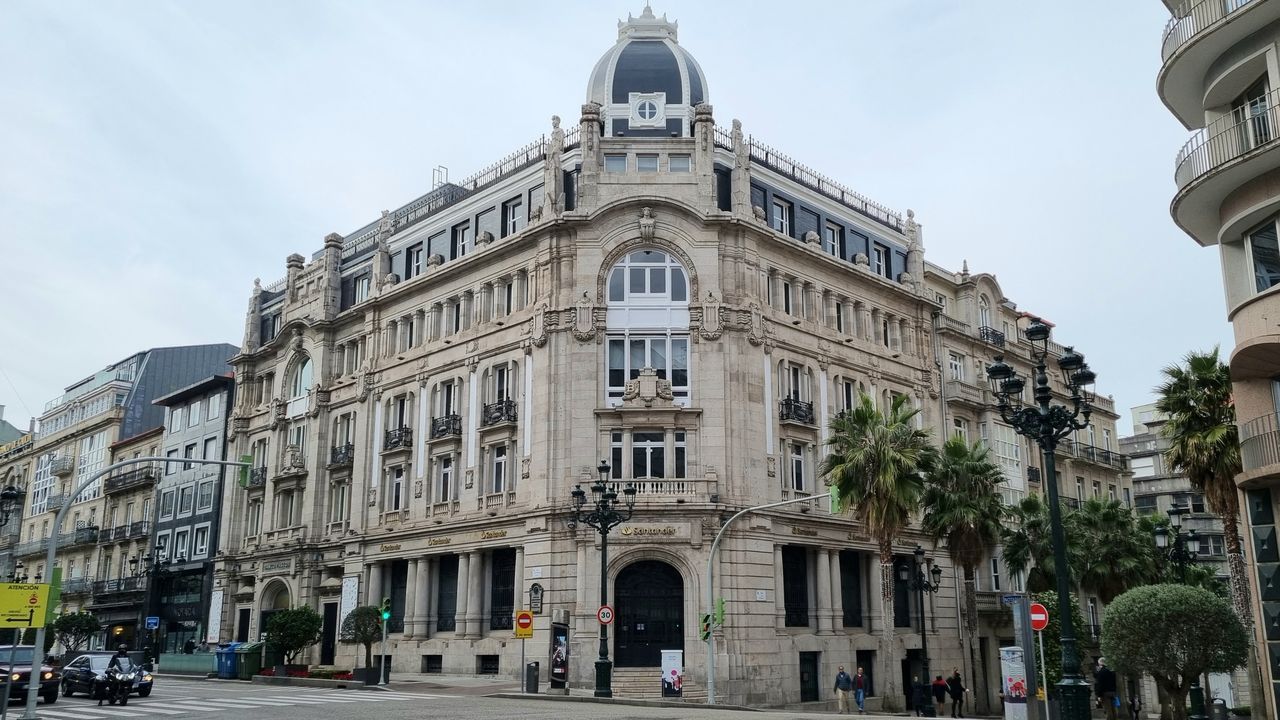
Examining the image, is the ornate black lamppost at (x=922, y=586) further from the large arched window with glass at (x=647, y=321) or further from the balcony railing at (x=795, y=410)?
the large arched window with glass at (x=647, y=321)

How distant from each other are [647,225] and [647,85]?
26.8ft

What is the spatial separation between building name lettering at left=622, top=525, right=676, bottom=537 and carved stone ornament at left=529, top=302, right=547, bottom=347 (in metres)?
8.19

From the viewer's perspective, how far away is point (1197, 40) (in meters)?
23.9

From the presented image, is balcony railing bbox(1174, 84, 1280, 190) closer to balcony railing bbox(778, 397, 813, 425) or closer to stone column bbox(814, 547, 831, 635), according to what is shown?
balcony railing bbox(778, 397, 813, 425)

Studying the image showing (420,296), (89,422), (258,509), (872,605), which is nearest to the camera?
(872,605)

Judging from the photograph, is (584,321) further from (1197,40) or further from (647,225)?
(1197,40)

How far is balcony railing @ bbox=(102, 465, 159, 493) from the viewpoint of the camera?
68894mm

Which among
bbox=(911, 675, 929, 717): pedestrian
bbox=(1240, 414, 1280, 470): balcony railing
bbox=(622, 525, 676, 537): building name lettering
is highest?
bbox=(1240, 414, 1280, 470): balcony railing

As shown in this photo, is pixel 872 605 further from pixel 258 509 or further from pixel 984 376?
pixel 258 509

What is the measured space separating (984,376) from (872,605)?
55.5ft

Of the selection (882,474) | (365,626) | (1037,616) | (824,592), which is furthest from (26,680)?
(1037,616)

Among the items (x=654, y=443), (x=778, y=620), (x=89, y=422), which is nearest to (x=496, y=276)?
(x=654, y=443)

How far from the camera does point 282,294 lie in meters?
61.8

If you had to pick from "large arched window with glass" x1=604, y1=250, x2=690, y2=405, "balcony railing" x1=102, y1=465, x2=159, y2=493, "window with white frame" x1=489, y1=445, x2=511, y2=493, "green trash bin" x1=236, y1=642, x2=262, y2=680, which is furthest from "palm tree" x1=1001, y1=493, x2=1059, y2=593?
"balcony railing" x1=102, y1=465, x2=159, y2=493
